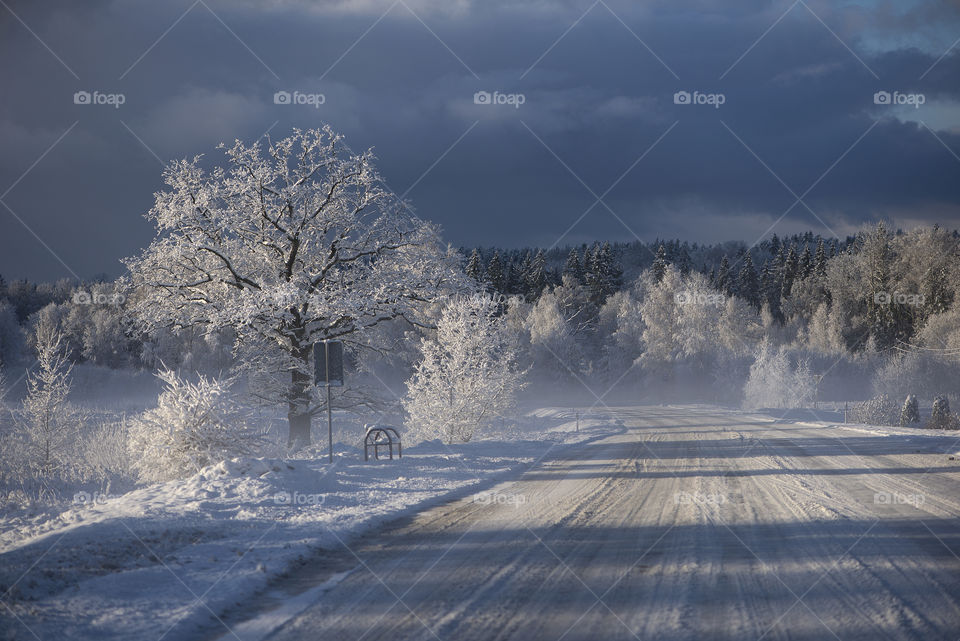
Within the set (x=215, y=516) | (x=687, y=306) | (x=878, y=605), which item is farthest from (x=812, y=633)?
(x=687, y=306)

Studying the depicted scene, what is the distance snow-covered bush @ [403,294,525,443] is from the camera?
24031 mm

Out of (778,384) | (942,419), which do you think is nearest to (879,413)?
(942,419)

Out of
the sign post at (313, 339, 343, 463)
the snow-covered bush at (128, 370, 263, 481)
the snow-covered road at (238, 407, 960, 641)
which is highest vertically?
the sign post at (313, 339, 343, 463)

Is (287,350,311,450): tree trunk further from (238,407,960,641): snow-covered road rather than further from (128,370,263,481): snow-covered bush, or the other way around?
(238,407,960,641): snow-covered road

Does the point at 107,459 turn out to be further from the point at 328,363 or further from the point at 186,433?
the point at 328,363

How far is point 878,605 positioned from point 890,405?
32111 millimetres

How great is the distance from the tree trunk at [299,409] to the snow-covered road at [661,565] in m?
9.56

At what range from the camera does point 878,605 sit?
542 centimetres

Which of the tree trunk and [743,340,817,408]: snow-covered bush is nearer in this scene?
the tree trunk

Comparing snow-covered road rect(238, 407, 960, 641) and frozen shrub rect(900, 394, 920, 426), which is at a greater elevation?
snow-covered road rect(238, 407, 960, 641)

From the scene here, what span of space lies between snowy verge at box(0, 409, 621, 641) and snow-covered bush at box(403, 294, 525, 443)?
35.4 feet

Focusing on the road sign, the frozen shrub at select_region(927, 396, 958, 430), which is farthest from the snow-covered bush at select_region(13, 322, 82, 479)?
the frozen shrub at select_region(927, 396, 958, 430)

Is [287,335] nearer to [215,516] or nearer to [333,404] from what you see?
[333,404]

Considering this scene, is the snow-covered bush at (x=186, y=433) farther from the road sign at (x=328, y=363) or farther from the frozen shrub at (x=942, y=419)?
the frozen shrub at (x=942, y=419)
